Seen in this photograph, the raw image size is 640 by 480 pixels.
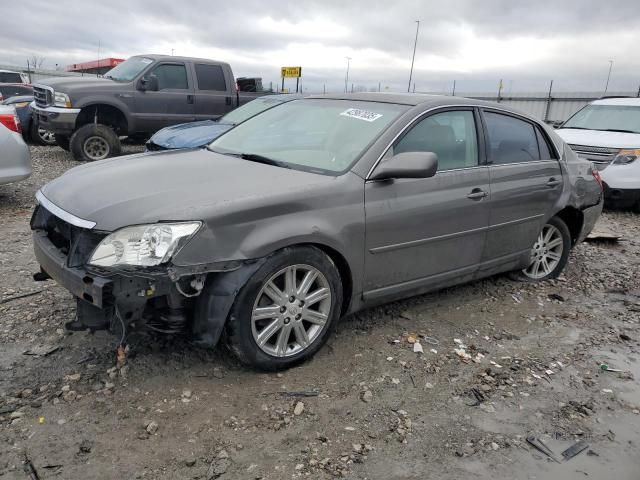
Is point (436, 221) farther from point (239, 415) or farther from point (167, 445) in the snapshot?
point (167, 445)

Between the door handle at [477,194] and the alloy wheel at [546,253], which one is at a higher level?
the door handle at [477,194]

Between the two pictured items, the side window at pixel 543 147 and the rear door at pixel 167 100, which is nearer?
the side window at pixel 543 147

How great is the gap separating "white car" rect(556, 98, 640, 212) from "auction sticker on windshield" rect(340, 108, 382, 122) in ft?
20.1

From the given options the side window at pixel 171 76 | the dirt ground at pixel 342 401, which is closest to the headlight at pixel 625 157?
the dirt ground at pixel 342 401

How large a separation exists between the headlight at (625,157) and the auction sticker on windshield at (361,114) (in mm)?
6243

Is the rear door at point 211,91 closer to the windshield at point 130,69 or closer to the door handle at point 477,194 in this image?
the windshield at point 130,69

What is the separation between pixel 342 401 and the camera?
299 centimetres

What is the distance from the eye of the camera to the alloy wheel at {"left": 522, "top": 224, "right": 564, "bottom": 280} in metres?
4.97

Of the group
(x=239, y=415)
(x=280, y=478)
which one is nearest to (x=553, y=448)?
(x=280, y=478)

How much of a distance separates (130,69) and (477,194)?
8923 mm

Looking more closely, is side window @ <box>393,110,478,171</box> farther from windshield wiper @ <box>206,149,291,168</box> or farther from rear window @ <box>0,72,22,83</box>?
rear window @ <box>0,72,22,83</box>

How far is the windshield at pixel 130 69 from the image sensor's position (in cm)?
1059

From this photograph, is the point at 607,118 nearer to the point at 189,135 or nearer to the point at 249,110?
the point at 249,110

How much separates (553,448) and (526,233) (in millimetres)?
2238
